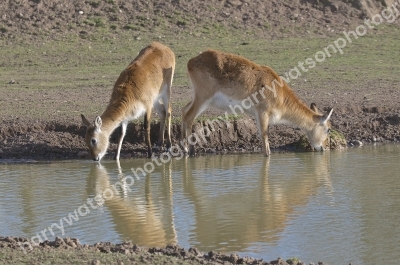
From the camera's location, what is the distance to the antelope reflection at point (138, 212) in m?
7.91

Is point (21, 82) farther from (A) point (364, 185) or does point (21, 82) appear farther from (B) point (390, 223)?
(B) point (390, 223)

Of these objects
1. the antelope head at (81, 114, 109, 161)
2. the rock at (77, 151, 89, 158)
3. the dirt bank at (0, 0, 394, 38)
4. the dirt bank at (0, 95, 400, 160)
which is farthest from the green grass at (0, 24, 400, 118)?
the antelope head at (81, 114, 109, 161)

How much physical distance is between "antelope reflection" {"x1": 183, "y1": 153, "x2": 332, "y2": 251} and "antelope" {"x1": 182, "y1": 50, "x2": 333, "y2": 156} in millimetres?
713

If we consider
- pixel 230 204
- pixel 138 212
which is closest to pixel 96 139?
pixel 138 212

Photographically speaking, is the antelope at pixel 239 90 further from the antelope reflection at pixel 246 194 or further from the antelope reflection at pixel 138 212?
the antelope reflection at pixel 138 212

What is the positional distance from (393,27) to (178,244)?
16627mm

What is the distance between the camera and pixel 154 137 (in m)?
12.9

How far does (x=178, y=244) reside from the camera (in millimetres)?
7586

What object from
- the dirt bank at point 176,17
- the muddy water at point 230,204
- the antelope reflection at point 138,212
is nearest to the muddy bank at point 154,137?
the muddy water at point 230,204

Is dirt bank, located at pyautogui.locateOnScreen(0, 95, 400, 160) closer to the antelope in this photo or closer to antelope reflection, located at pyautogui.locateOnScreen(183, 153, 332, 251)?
antelope reflection, located at pyautogui.locateOnScreen(183, 153, 332, 251)

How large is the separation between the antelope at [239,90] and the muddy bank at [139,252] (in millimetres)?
5158

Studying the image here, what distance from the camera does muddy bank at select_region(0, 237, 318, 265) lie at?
6512 millimetres

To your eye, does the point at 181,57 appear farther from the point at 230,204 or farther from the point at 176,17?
the point at 230,204

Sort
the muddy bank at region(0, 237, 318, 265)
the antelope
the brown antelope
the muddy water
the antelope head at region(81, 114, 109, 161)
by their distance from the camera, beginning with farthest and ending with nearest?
the antelope, the brown antelope, the antelope head at region(81, 114, 109, 161), the muddy water, the muddy bank at region(0, 237, 318, 265)
